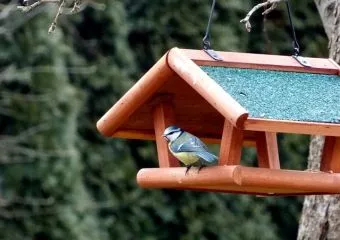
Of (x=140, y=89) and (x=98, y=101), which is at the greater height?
(x=140, y=89)

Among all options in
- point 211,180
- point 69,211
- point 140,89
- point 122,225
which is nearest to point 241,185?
point 211,180

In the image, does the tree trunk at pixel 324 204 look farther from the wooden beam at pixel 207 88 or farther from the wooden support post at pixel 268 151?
the wooden beam at pixel 207 88

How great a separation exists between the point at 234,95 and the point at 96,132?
3515 mm

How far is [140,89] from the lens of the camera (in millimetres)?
2922

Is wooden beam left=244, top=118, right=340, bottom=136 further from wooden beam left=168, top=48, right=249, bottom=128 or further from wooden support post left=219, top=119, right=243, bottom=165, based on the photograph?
wooden support post left=219, top=119, right=243, bottom=165

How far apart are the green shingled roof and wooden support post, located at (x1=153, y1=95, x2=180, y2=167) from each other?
252mm

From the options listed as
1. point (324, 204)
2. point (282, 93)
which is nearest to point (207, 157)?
point (282, 93)

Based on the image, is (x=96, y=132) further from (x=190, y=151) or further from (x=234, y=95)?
(x=234, y=95)

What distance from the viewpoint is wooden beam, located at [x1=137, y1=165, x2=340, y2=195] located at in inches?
104

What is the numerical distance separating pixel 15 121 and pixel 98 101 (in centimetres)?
63

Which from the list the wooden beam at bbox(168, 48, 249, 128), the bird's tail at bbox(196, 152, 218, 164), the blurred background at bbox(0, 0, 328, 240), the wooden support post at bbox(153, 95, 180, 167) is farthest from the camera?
the blurred background at bbox(0, 0, 328, 240)

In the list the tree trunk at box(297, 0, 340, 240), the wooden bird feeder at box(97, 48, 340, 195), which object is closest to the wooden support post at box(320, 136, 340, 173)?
the wooden bird feeder at box(97, 48, 340, 195)

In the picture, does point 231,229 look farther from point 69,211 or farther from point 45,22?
point 45,22

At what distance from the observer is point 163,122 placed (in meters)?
3.03
